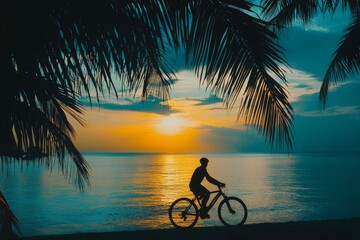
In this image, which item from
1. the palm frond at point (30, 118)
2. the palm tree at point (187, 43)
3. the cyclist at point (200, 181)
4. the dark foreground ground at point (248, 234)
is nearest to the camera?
the palm tree at point (187, 43)

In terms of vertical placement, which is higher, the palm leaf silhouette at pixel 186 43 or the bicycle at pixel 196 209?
the palm leaf silhouette at pixel 186 43

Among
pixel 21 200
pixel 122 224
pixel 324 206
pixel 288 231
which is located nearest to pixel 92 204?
pixel 21 200

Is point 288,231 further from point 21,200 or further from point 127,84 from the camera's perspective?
point 21,200

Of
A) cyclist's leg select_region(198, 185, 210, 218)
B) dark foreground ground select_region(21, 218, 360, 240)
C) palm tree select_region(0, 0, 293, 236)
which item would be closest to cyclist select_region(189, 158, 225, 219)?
cyclist's leg select_region(198, 185, 210, 218)

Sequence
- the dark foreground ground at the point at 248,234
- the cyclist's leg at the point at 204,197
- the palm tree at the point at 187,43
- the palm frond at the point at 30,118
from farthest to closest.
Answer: the cyclist's leg at the point at 204,197, the dark foreground ground at the point at 248,234, the palm frond at the point at 30,118, the palm tree at the point at 187,43

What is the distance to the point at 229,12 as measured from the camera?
218 centimetres

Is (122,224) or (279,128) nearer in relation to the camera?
(279,128)

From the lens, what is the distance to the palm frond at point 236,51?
7.09ft

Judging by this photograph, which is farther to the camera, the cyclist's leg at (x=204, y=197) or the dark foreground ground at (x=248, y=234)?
the cyclist's leg at (x=204, y=197)

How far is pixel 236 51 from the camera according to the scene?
2178 mm

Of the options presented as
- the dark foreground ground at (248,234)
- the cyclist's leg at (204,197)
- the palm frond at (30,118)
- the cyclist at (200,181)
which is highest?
the palm frond at (30,118)

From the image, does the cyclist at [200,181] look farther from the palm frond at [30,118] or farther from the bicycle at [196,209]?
the palm frond at [30,118]

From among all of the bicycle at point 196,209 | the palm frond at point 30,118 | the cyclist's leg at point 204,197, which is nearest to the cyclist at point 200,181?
the cyclist's leg at point 204,197

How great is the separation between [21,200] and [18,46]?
5123 centimetres
